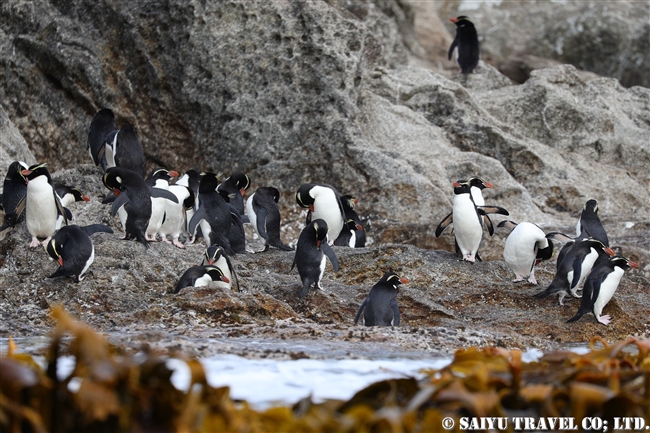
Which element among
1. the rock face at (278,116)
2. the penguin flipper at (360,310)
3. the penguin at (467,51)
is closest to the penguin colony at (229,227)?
the penguin flipper at (360,310)

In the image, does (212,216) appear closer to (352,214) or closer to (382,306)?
(352,214)

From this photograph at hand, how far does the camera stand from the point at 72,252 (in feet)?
21.4

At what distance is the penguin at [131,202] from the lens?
7.77 metres

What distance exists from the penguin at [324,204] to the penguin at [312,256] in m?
2.00

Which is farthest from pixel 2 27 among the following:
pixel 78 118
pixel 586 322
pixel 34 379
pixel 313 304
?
pixel 34 379

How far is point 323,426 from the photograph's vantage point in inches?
91.0

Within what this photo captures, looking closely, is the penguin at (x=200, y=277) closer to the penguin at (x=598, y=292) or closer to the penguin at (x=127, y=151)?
the penguin at (x=598, y=292)

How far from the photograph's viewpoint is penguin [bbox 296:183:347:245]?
31.8 ft

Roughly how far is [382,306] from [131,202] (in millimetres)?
2777

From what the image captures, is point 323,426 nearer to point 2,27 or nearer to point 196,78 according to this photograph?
point 196,78

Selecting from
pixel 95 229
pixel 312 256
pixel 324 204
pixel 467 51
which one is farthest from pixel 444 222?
pixel 467 51

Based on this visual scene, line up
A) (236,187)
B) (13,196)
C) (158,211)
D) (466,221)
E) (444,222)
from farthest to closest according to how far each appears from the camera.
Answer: (236,187) < (444,222) < (466,221) < (158,211) < (13,196)

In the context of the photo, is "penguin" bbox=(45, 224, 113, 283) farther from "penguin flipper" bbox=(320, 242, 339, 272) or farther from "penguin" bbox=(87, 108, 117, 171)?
"penguin" bbox=(87, 108, 117, 171)

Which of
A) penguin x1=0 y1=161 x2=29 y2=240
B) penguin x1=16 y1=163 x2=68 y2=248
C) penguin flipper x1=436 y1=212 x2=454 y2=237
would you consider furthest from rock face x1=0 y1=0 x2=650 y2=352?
penguin x1=16 y1=163 x2=68 y2=248
